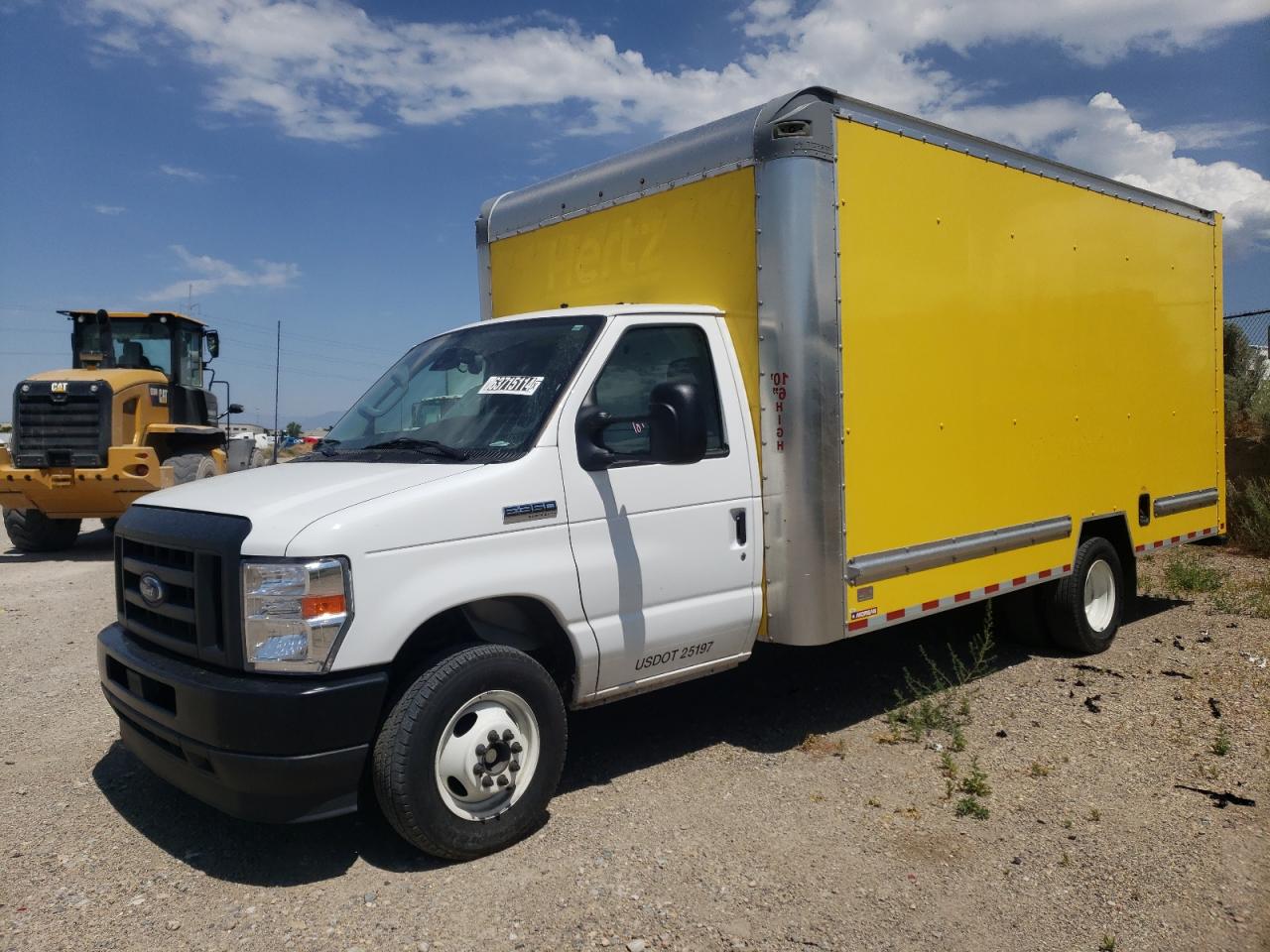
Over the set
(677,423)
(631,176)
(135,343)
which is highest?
(135,343)

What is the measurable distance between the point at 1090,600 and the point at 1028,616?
0.46 meters

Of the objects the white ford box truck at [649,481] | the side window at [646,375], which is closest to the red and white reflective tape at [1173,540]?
the white ford box truck at [649,481]

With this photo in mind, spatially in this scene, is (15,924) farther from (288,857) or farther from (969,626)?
(969,626)

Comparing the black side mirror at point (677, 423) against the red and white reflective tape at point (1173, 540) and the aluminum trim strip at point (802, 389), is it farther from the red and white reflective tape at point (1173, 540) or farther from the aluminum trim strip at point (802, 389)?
the red and white reflective tape at point (1173, 540)

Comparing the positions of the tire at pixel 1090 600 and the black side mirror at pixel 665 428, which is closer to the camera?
the black side mirror at pixel 665 428

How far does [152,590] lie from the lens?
13.9 ft

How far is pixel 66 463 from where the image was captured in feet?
41.8

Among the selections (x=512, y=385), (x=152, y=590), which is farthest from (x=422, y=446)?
(x=152, y=590)

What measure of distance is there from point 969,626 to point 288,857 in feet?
19.3

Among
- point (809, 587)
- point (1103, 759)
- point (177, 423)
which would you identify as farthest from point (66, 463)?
point (1103, 759)

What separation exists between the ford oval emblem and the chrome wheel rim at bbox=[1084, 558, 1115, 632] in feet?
19.5

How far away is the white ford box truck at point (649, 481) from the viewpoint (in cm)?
385

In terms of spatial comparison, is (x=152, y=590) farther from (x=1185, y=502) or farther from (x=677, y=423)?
(x=1185, y=502)

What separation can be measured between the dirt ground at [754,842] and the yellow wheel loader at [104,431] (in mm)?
7024
